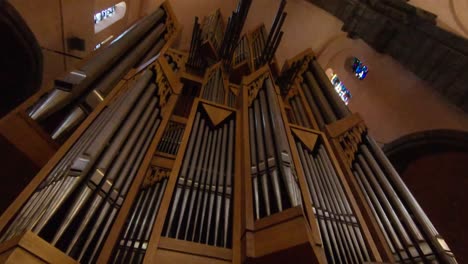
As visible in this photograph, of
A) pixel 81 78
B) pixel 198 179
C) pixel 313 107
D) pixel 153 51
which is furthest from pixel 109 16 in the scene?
pixel 198 179

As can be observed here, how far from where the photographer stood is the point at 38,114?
2.89 m

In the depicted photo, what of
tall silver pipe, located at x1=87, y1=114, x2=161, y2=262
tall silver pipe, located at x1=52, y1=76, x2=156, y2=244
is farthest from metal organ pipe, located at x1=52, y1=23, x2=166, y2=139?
tall silver pipe, located at x1=87, y1=114, x2=161, y2=262

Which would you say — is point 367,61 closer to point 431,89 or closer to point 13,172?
point 431,89

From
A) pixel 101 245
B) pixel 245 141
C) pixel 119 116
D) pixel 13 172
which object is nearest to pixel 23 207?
pixel 101 245

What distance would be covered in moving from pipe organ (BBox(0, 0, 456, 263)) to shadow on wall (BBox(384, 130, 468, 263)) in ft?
5.31

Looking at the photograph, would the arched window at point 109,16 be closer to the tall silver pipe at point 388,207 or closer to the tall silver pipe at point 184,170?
the tall silver pipe at point 184,170

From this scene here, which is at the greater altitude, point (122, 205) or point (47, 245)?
point (122, 205)

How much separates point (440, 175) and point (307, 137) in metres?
2.89

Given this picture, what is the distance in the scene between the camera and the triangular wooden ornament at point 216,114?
146 inches

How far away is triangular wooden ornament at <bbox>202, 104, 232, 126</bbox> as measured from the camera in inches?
146

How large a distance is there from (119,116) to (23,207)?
45.6 inches

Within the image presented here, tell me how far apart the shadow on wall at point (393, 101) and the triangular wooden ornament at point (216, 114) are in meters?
3.39

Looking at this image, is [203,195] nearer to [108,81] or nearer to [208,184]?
[208,184]

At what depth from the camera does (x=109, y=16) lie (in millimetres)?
6246
